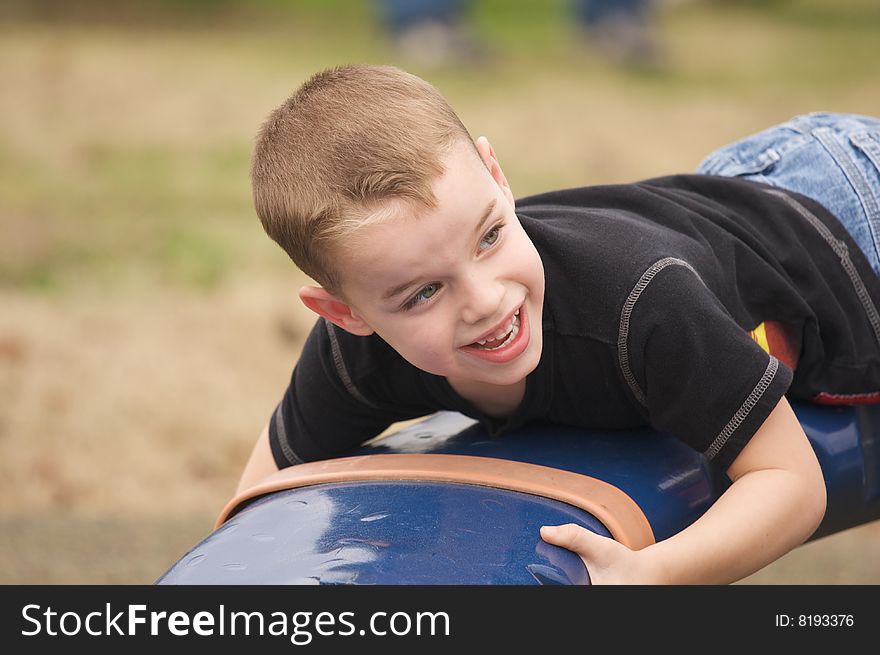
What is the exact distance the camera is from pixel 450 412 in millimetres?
1403

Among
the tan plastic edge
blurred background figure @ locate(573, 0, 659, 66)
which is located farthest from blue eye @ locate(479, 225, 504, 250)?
blurred background figure @ locate(573, 0, 659, 66)

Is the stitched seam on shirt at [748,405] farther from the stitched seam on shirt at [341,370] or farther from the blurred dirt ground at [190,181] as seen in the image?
the blurred dirt ground at [190,181]

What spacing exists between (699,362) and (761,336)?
224 mm

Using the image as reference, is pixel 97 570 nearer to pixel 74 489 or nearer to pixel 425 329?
pixel 74 489

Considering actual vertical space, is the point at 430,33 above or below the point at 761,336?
above

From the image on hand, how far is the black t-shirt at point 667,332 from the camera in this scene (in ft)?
3.63

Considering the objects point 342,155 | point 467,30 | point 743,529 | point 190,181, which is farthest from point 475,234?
point 467,30

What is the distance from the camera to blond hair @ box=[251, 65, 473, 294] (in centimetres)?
104

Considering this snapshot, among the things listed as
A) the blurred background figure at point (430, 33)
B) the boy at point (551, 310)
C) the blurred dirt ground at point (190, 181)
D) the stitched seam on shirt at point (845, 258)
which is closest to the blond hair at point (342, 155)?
the boy at point (551, 310)

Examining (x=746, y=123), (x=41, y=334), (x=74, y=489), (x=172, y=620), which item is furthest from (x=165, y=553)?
(x=746, y=123)

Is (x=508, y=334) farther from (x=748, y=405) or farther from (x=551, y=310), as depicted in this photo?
(x=748, y=405)

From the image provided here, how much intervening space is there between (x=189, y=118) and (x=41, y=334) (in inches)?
82.9

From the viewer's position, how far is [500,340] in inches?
43.5

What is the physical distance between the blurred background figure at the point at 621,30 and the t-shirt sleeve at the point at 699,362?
5370 mm
